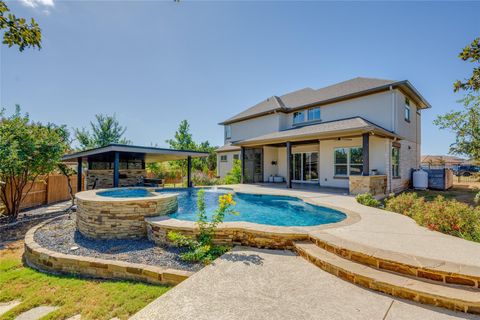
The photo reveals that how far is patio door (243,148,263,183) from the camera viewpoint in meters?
19.1

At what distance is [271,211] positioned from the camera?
9.28 metres

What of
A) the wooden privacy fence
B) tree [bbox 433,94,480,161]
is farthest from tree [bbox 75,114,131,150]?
tree [bbox 433,94,480,161]

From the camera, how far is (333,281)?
3277 millimetres

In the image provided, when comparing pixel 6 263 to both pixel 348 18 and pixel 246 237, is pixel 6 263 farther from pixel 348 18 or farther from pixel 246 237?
pixel 348 18

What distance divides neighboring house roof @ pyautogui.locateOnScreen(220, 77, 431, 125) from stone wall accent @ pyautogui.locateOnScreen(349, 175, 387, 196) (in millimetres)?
5323

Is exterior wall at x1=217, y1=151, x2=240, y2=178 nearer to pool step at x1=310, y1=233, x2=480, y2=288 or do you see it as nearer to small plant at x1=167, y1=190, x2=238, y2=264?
small plant at x1=167, y1=190, x2=238, y2=264

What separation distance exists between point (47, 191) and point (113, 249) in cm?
1134

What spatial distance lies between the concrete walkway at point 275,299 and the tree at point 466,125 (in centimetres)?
1718

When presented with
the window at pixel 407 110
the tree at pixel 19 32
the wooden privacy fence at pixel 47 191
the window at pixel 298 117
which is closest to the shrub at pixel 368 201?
the window at pixel 407 110

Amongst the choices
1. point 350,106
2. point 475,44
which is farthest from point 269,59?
point 475,44

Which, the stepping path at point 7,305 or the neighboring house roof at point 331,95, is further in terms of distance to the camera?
the neighboring house roof at point 331,95

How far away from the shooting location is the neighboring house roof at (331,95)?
42.9 feet

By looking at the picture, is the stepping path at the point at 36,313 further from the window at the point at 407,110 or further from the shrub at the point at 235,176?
the window at the point at 407,110

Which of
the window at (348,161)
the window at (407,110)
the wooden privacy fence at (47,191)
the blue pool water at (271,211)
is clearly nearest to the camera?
the blue pool water at (271,211)
